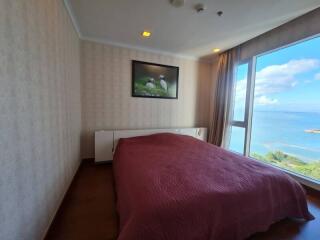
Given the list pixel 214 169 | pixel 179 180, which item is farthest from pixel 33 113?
pixel 214 169

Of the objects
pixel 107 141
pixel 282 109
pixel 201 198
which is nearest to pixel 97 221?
pixel 201 198

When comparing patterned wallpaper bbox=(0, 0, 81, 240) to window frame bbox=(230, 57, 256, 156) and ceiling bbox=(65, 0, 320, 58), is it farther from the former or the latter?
window frame bbox=(230, 57, 256, 156)

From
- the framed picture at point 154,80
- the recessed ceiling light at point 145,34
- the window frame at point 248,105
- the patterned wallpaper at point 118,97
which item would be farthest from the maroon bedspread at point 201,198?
the recessed ceiling light at point 145,34

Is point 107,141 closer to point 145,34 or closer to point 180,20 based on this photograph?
point 145,34

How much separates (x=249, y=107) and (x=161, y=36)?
2177mm

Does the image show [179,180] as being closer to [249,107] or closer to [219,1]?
[219,1]

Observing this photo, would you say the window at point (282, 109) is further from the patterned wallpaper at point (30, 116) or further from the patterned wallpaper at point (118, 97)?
the patterned wallpaper at point (30, 116)

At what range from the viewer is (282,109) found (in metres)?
2.49

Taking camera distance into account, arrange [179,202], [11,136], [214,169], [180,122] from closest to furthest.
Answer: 1. [11,136]
2. [179,202]
3. [214,169]
4. [180,122]

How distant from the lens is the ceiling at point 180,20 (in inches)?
71.4

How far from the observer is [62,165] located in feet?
5.61

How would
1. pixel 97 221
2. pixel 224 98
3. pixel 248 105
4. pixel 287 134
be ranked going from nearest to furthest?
1. pixel 97 221
2. pixel 287 134
3. pixel 248 105
4. pixel 224 98

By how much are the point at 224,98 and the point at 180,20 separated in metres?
1.93

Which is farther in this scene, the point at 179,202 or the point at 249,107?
the point at 249,107
